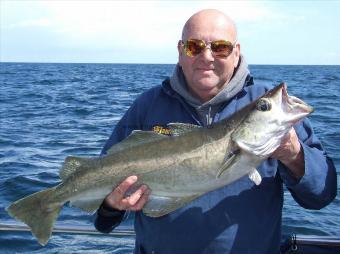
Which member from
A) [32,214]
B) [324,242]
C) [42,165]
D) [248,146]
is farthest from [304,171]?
[42,165]

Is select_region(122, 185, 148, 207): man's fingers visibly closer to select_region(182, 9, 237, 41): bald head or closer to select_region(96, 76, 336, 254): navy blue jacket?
select_region(96, 76, 336, 254): navy blue jacket

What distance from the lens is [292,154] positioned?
4219 millimetres

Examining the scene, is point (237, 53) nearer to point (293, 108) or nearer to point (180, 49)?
point (180, 49)

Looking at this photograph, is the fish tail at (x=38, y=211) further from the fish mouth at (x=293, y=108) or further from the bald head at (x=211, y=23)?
the fish mouth at (x=293, y=108)

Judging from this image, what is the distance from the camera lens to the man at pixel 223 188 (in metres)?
4.52

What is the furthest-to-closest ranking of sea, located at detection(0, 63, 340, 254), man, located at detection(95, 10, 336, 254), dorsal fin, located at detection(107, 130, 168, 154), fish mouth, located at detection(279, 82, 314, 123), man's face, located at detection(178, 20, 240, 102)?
1. sea, located at detection(0, 63, 340, 254)
2. man's face, located at detection(178, 20, 240, 102)
3. dorsal fin, located at detection(107, 130, 168, 154)
4. man, located at detection(95, 10, 336, 254)
5. fish mouth, located at detection(279, 82, 314, 123)

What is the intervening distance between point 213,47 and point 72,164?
171 centimetres

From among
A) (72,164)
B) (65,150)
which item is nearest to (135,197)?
(72,164)

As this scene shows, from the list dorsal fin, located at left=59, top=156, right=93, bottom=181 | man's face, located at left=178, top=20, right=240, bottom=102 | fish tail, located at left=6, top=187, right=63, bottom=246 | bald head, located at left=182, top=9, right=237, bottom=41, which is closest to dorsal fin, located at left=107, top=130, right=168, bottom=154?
dorsal fin, located at left=59, top=156, right=93, bottom=181

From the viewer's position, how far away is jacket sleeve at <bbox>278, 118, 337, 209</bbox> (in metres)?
4.32

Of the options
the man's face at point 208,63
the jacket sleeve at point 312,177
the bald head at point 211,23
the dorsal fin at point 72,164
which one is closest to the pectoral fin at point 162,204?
the dorsal fin at point 72,164

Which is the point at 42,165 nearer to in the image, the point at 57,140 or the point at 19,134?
the point at 57,140

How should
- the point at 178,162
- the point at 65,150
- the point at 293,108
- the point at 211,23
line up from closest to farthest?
the point at 293,108 → the point at 178,162 → the point at 211,23 → the point at 65,150

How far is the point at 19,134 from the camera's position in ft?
61.8
